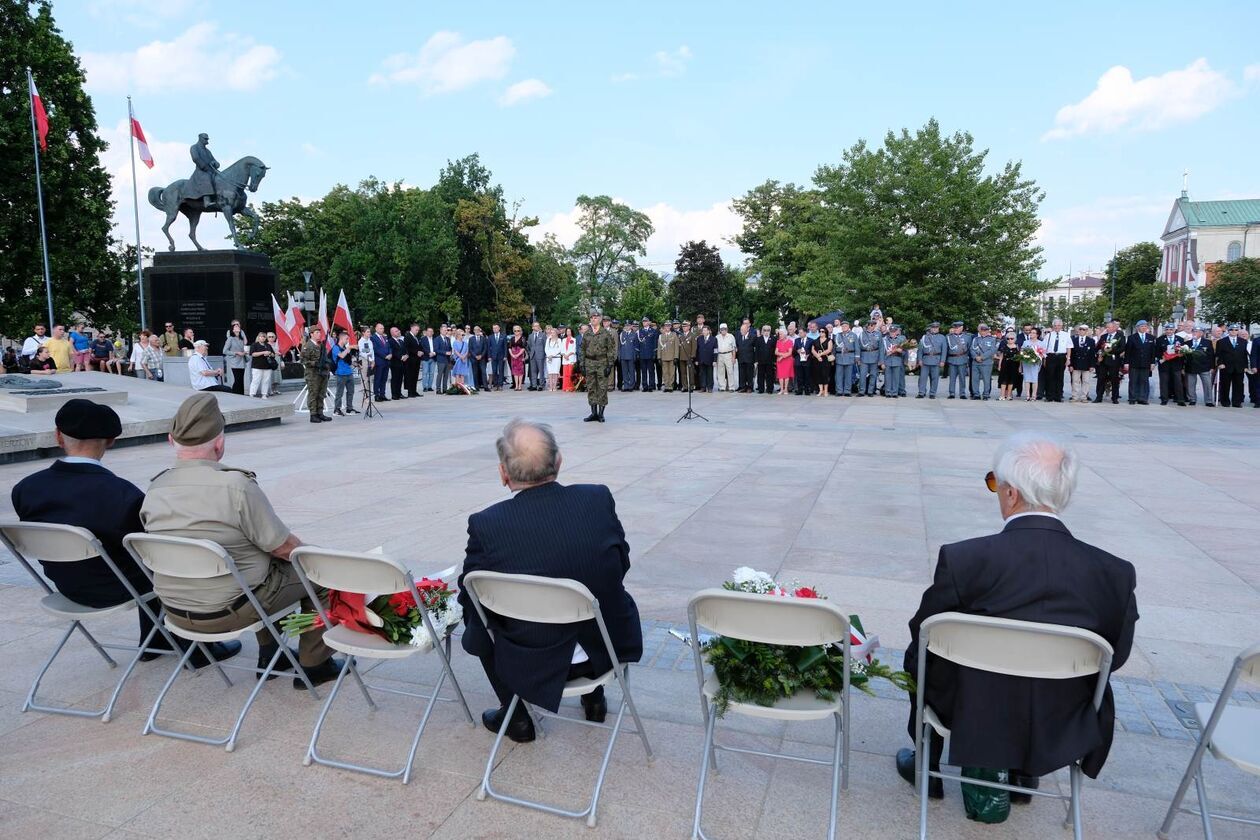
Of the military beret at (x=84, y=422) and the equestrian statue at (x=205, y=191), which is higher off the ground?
the equestrian statue at (x=205, y=191)

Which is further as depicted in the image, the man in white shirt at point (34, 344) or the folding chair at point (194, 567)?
the man in white shirt at point (34, 344)

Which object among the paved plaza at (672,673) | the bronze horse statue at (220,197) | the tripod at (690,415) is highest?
the bronze horse statue at (220,197)

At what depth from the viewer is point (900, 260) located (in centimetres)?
3831

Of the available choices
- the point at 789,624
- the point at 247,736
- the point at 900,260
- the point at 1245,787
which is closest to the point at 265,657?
the point at 247,736

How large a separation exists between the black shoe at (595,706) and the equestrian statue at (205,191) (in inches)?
863

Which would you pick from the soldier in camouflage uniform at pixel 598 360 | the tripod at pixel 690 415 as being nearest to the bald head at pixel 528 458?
the soldier in camouflage uniform at pixel 598 360

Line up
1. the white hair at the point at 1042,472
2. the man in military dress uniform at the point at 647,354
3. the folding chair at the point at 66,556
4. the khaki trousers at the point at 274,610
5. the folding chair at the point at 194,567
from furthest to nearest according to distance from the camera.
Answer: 1. the man in military dress uniform at the point at 647,354
2. the khaki trousers at the point at 274,610
3. the folding chair at the point at 66,556
4. the folding chair at the point at 194,567
5. the white hair at the point at 1042,472

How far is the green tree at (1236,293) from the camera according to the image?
180 feet

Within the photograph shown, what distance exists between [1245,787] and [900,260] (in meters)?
37.5

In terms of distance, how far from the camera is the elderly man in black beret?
4086 millimetres

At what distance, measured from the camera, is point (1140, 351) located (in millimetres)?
19938

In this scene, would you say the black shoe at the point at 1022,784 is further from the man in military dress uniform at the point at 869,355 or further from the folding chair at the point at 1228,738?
the man in military dress uniform at the point at 869,355

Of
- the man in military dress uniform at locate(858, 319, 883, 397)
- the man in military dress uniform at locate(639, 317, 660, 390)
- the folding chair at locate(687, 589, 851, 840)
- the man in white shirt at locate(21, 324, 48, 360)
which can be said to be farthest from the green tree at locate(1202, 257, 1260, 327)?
the folding chair at locate(687, 589, 851, 840)

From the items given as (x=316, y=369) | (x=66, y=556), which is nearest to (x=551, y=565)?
(x=66, y=556)
